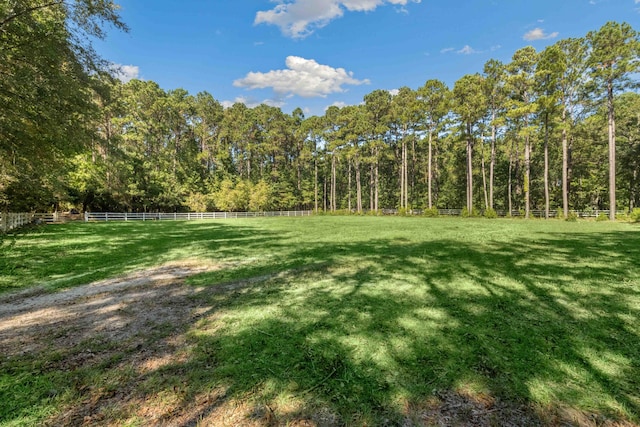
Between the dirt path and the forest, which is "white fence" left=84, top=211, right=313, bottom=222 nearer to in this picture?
the forest

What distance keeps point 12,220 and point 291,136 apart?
43.8 m

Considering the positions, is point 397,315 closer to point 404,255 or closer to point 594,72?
point 404,255

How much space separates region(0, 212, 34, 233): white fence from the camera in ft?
39.7

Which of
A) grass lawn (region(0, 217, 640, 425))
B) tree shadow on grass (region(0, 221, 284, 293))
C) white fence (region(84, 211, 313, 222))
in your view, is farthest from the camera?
white fence (region(84, 211, 313, 222))

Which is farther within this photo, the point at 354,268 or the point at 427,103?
the point at 427,103

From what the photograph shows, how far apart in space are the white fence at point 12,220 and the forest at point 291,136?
44cm

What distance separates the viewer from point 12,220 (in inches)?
549

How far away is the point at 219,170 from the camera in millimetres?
47062

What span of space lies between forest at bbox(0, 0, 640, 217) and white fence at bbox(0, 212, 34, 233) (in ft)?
1.46

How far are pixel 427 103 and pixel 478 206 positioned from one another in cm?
1740

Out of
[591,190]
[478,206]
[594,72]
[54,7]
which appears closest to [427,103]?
[594,72]

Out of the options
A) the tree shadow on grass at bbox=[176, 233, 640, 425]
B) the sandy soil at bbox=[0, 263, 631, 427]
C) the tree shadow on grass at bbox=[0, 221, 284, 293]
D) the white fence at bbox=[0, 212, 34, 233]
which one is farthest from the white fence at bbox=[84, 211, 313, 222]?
the tree shadow on grass at bbox=[176, 233, 640, 425]

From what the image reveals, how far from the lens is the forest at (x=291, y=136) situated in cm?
693

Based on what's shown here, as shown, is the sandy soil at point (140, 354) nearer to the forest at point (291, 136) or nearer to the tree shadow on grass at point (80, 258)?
the tree shadow on grass at point (80, 258)
